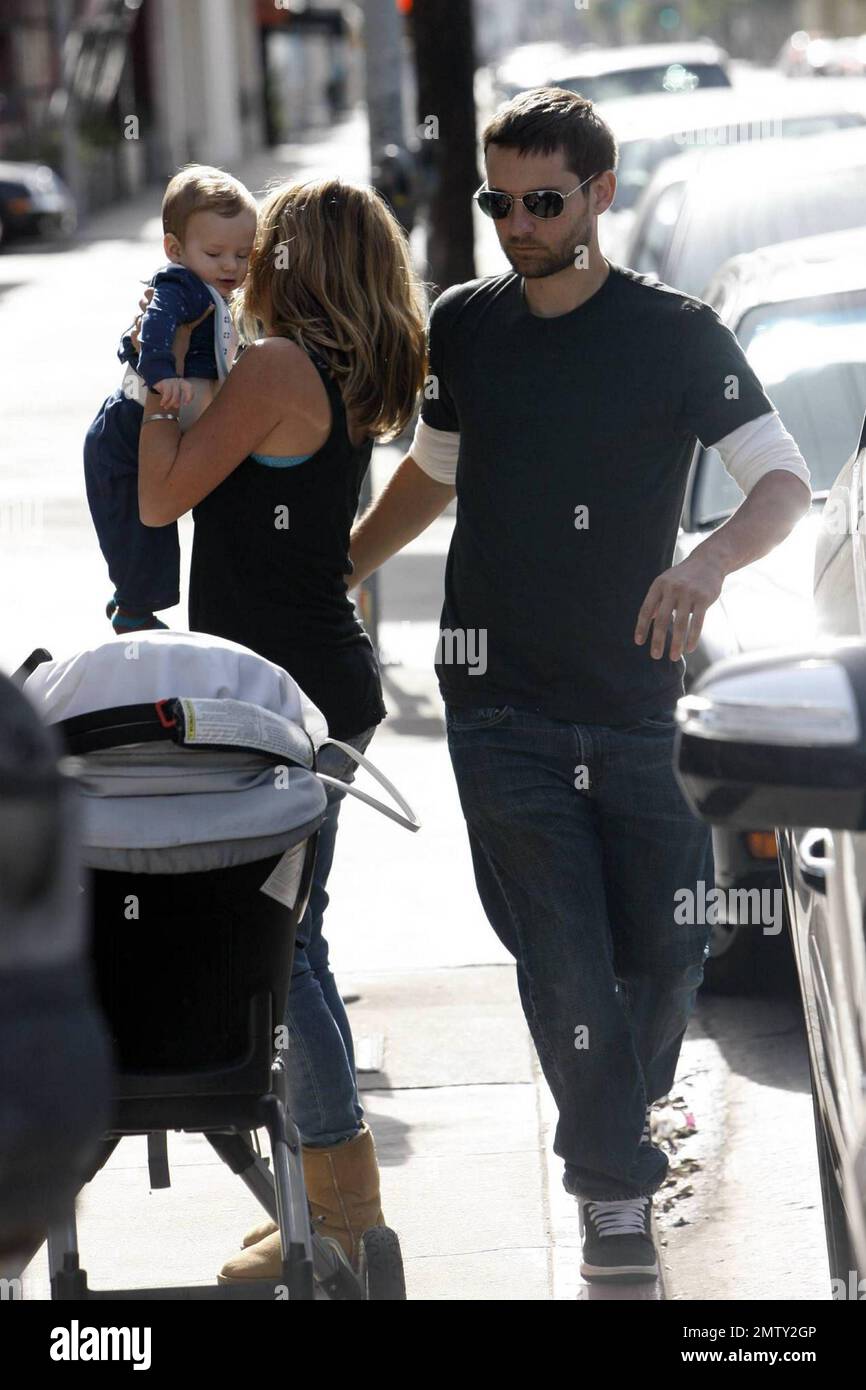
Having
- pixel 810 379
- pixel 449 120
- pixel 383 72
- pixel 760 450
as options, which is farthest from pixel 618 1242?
pixel 449 120

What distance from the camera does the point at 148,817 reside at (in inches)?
116

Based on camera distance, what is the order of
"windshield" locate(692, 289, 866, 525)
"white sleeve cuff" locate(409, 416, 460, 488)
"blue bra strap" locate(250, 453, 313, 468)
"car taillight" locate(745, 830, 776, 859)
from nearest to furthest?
"blue bra strap" locate(250, 453, 313, 468)
"white sleeve cuff" locate(409, 416, 460, 488)
"car taillight" locate(745, 830, 776, 859)
"windshield" locate(692, 289, 866, 525)

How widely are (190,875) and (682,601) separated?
0.97 meters

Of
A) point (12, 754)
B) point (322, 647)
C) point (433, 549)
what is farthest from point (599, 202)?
point (433, 549)

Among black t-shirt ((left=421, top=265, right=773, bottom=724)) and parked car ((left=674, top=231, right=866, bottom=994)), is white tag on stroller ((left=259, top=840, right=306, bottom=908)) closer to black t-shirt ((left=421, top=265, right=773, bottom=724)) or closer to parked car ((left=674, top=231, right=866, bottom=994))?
black t-shirt ((left=421, top=265, right=773, bottom=724))

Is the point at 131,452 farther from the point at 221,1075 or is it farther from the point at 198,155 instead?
the point at 198,155

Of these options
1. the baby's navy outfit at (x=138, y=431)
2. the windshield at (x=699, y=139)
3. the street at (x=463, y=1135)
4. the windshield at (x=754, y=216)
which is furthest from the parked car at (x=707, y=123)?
the baby's navy outfit at (x=138, y=431)

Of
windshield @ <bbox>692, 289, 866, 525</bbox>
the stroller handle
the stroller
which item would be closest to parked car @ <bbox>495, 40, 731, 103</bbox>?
windshield @ <bbox>692, 289, 866, 525</bbox>

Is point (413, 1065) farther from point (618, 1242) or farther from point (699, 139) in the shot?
point (699, 139)

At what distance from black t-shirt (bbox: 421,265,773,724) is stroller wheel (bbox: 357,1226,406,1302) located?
3.09 feet

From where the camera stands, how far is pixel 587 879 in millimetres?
3768

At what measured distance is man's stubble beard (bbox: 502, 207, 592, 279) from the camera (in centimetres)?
360

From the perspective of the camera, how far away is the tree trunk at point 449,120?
13.3m
